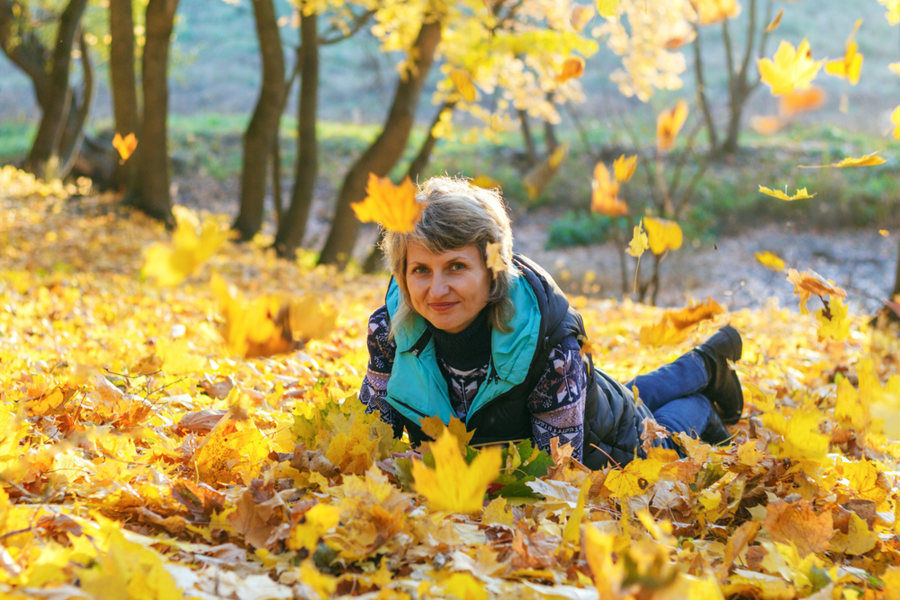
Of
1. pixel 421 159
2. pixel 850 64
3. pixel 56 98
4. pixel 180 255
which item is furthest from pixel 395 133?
pixel 180 255

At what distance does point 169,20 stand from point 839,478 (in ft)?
27.2

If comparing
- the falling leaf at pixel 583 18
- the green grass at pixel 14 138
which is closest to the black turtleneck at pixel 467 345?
the falling leaf at pixel 583 18

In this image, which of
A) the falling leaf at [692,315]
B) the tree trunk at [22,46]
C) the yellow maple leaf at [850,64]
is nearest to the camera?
the yellow maple leaf at [850,64]

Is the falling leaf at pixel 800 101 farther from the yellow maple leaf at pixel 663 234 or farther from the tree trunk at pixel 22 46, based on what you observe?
the tree trunk at pixel 22 46

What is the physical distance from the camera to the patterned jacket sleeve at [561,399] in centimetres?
188

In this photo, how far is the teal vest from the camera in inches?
72.7

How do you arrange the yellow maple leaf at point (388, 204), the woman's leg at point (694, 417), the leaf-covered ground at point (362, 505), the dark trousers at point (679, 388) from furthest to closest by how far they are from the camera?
1. the dark trousers at point (679, 388)
2. the woman's leg at point (694, 417)
3. the yellow maple leaf at point (388, 204)
4. the leaf-covered ground at point (362, 505)

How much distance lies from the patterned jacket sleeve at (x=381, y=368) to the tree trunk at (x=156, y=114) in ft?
22.3

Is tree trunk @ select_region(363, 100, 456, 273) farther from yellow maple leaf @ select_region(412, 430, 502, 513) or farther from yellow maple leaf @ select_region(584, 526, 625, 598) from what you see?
yellow maple leaf @ select_region(584, 526, 625, 598)

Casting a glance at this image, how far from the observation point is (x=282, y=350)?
4.63ft

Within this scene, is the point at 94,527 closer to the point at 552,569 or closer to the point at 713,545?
the point at 552,569

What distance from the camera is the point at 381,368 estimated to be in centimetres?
213

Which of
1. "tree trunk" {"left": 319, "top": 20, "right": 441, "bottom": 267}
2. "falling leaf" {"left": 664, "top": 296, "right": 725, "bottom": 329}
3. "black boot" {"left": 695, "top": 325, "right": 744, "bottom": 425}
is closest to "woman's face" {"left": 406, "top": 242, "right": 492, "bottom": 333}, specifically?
"falling leaf" {"left": 664, "top": 296, "right": 725, "bottom": 329}

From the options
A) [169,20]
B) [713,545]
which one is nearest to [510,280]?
[713,545]
